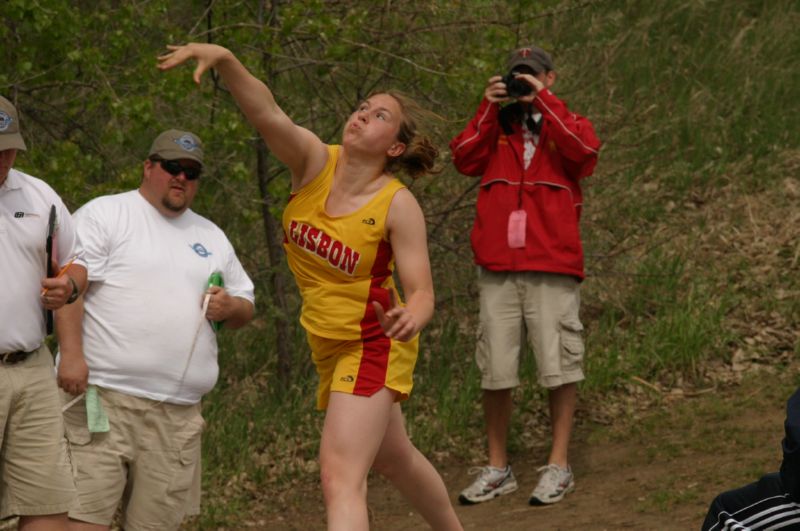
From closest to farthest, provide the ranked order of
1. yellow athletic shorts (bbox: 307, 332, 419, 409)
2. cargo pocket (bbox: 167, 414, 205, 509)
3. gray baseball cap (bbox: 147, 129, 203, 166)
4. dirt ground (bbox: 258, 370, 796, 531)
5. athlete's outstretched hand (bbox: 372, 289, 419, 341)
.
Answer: athlete's outstretched hand (bbox: 372, 289, 419, 341) < yellow athletic shorts (bbox: 307, 332, 419, 409) < cargo pocket (bbox: 167, 414, 205, 509) < gray baseball cap (bbox: 147, 129, 203, 166) < dirt ground (bbox: 258, 370, 796, 531)

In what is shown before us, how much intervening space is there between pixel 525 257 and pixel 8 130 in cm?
310

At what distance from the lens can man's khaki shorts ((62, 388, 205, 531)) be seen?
5.96 meters

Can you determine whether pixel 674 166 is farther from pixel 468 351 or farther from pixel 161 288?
pixel 161 288

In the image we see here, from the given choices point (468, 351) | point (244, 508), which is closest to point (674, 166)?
point (468, 351)

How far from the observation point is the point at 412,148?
5773mm

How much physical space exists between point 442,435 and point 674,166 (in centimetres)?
398

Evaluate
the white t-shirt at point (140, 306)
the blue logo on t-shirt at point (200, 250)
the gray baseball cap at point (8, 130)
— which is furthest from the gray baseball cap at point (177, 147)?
the gray baseball cap at point (8, 130)

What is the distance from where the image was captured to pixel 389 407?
561cm

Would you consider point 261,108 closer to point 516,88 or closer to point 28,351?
point 28,351

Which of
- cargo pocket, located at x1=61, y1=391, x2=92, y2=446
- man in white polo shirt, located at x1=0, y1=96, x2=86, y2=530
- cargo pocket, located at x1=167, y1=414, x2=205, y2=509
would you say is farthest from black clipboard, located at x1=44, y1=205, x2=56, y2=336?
cargo pocket, located at x1=167, y1=414, x2=205, y2=509

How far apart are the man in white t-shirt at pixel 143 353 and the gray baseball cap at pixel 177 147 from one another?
0.13 feet

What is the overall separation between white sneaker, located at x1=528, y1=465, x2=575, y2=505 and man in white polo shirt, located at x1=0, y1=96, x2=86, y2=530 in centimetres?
280

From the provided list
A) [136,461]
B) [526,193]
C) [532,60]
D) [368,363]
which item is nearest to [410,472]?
[368,363]

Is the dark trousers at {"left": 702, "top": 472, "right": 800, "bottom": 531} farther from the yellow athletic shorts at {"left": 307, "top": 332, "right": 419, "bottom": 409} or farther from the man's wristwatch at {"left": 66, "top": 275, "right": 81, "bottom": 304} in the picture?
the man's wristwatch at {"left": 66, "top": 275, "right": 81, "bottom": 304}
